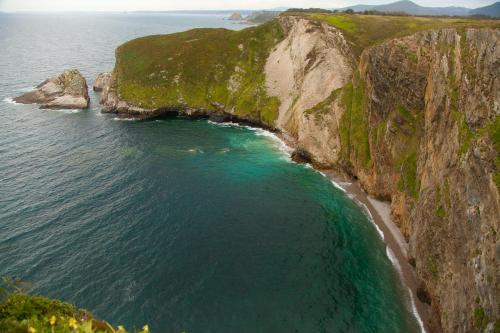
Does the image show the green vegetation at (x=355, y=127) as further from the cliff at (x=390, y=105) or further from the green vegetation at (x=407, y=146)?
the green vegetation at (x=407, y=146)

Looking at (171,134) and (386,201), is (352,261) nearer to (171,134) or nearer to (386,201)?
(386,201)

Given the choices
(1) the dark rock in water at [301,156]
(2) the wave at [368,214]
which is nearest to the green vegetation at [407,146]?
(2) the wave at [368,214]

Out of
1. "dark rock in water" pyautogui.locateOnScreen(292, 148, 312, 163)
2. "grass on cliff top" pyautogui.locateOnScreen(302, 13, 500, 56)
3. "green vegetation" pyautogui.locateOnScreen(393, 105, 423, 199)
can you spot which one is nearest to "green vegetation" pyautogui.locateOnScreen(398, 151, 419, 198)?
"green vegetation" pyautogui.locateOnScreen(393, 105, 423, 199)

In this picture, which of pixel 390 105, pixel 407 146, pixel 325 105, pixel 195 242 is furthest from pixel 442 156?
pixel 325 105

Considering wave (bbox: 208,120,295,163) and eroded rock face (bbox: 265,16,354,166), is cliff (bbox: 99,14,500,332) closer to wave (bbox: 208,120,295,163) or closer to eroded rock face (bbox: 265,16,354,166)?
eroded rock face (bbox: 265,16,354,166)

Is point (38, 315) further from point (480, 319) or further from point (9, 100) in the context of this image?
point (9, 100)

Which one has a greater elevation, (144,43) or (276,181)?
(144,43)

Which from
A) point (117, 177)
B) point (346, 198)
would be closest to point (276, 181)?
point (346, 198)
